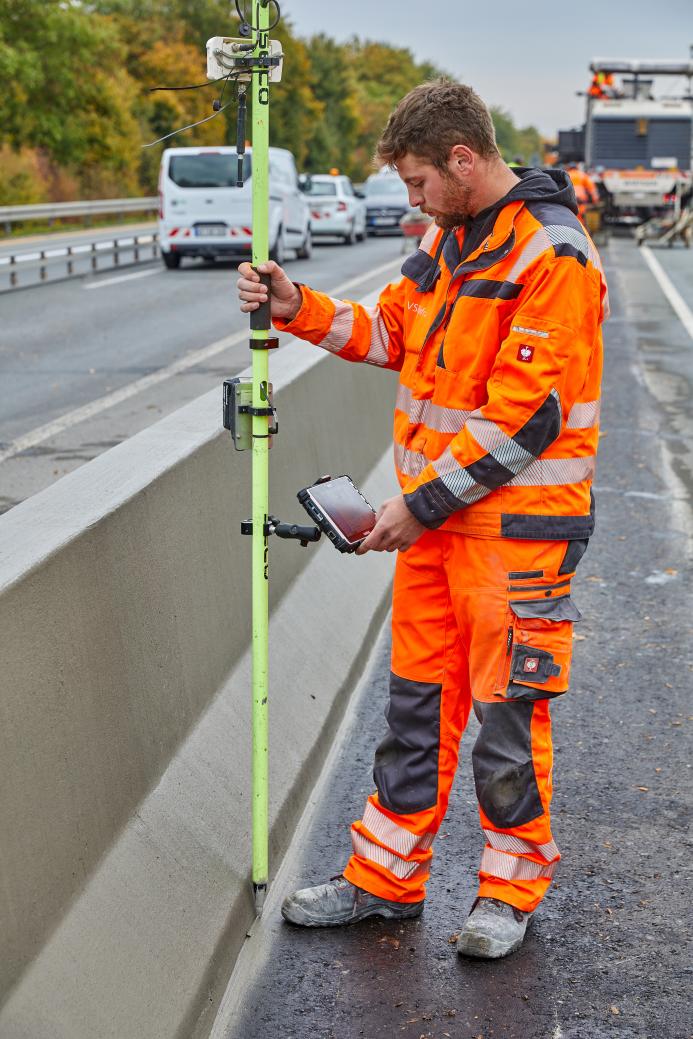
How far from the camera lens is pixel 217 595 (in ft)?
13.8

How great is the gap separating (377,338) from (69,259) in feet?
65.5

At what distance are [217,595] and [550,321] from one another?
1433 mm

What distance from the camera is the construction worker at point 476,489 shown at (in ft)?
10.9

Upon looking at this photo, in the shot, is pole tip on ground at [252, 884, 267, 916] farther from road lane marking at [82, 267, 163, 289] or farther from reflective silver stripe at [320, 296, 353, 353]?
road lane marking at [82, 267, 163, 289]

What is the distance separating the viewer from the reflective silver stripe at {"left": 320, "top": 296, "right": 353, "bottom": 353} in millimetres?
3807

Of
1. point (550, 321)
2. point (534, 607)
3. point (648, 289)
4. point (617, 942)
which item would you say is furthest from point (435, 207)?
point (648, 289)

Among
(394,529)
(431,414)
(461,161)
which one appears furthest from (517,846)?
(461,161)

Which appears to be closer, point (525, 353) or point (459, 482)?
point (525, 353)

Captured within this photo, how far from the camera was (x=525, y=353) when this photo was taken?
3.29m

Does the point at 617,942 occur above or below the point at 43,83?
below

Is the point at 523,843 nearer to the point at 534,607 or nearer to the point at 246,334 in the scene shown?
the point at 534,607

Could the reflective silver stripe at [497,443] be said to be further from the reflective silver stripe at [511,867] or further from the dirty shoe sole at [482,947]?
the dirty shoe sole at [482,947]

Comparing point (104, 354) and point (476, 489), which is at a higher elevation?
point (476, 489)

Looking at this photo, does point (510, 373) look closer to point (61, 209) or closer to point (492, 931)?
point (492, 931)
